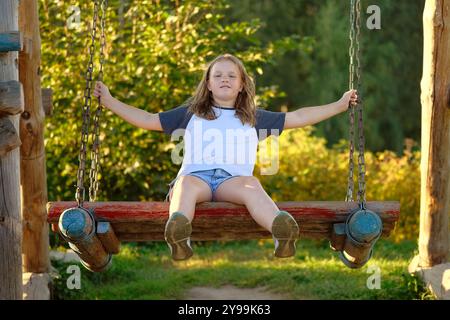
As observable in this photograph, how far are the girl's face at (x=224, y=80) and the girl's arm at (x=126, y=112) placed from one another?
358mm

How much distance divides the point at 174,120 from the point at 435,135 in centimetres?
260

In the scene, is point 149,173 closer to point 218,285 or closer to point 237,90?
point 218,285

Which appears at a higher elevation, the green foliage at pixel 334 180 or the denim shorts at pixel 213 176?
the denim shorts at pixel 213 176

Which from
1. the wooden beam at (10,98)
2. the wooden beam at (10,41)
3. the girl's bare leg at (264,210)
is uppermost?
the wooden beam at (10,41)

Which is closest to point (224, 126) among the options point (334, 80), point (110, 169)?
point (110, 169)

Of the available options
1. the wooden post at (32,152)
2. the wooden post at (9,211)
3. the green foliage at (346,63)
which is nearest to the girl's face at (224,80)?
the wooden post at (9,211)

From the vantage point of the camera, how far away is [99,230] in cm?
465

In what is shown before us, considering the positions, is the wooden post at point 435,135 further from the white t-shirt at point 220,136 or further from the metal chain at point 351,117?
the white t-shirt at point 220,136

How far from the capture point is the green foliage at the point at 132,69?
33.1ft

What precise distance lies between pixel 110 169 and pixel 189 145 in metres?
5.76

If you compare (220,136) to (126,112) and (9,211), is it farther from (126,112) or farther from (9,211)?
(9,211)

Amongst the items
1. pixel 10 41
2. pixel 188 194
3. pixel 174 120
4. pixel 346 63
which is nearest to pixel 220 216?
pixel 188 194
